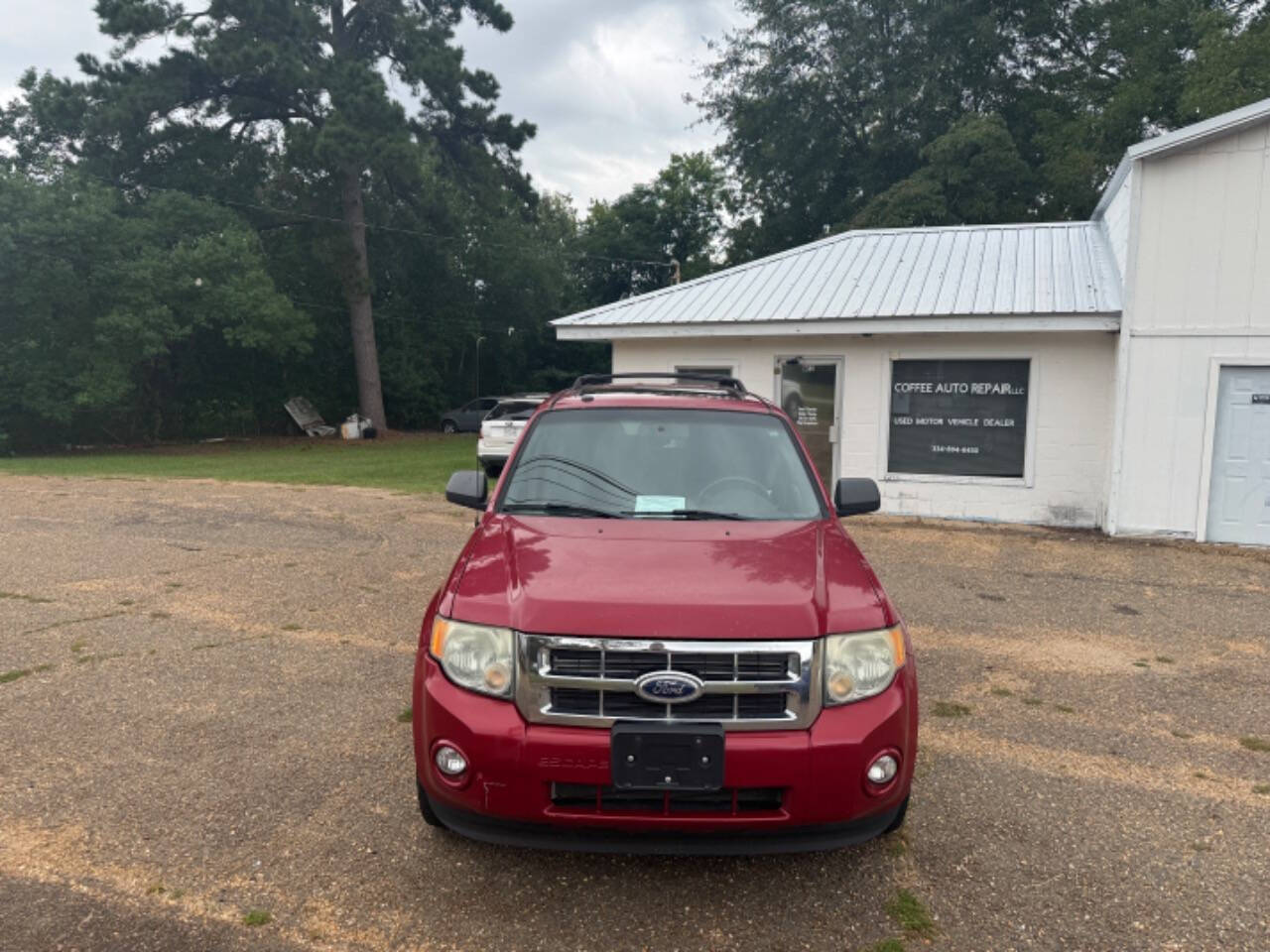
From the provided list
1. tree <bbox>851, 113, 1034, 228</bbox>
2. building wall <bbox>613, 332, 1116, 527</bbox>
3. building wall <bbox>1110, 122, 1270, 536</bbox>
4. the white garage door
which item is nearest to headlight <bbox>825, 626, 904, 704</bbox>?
building wall <bbox>1110, 122, 1270, 536</bbox>

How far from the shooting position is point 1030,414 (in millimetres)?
11023

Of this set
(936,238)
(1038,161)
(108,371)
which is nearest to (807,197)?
(1038,161)

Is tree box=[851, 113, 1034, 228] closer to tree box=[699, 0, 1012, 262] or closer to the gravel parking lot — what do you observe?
tree box=[699, 0, 1012, 262]

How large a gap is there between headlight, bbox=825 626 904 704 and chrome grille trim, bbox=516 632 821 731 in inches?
2.8

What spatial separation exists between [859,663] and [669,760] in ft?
2.40

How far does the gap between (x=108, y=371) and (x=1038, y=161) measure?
30.2 metres

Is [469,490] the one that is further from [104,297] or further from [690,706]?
[104,297]

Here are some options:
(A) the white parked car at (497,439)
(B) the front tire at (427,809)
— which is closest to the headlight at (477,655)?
(B) the front tire at (427,809)

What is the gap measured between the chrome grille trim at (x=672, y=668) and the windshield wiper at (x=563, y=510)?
3.19 feet

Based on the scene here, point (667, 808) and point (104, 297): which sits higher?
point (104, 297)

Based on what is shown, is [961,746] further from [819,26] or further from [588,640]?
[819,26]

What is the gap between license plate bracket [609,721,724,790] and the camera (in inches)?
101

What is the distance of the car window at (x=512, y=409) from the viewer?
17505mm

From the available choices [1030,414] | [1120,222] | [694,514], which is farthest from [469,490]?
[1120,222]
